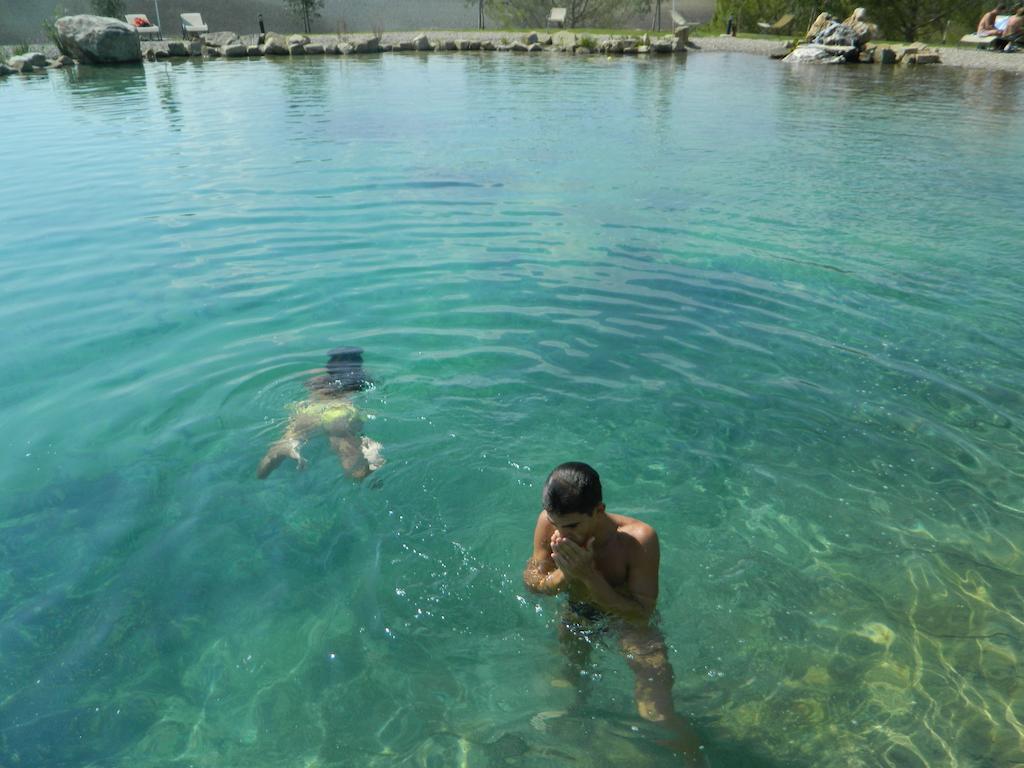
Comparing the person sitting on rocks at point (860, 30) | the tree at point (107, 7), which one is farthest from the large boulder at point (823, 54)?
the tree at point (107, 7)

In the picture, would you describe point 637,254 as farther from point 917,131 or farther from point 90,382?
point 917,131

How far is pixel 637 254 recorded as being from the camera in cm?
841

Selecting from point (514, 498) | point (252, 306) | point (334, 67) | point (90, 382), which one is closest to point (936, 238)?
point (514, 498)

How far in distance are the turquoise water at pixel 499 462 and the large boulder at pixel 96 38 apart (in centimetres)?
2113

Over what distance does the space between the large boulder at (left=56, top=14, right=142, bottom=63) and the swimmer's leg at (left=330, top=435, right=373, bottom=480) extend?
3034 cm

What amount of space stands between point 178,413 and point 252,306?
2065mm

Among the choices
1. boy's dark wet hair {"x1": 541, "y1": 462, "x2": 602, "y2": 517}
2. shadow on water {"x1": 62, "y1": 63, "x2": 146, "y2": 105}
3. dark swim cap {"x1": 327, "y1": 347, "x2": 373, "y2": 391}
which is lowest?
dark swim cap {"x1": 327, "y1": 347, "x2": 373, "y2": 391}

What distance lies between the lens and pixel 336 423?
203 inches

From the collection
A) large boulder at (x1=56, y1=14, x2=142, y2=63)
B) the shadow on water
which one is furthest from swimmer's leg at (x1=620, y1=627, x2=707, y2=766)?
large boulder at (x1=56, y1=14, x2=142, y2=63)

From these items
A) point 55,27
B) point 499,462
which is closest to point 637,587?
point 499,462

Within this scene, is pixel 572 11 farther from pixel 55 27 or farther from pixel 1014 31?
pixel 55 27

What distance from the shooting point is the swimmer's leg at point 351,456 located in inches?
185

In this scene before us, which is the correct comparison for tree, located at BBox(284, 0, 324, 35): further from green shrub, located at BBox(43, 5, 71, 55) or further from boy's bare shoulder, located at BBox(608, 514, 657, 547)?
boy's bare shoulder, located at BBox(608, 514, 657, 547)

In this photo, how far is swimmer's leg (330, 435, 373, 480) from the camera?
4691mm
